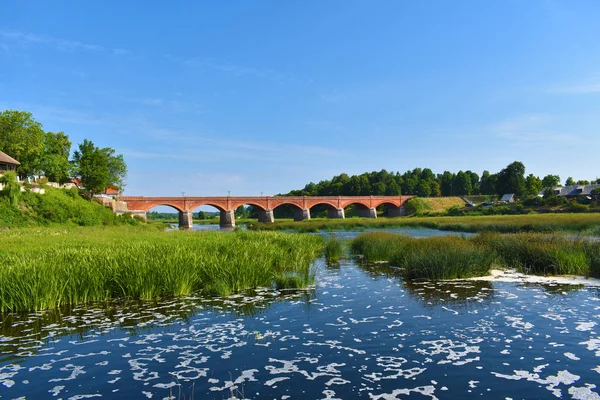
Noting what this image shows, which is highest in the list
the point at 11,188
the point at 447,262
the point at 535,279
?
the point at 11,188

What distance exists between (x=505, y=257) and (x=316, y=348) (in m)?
15.5

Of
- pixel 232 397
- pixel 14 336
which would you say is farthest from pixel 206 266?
pixel 232 397

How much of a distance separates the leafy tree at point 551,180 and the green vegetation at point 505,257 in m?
118

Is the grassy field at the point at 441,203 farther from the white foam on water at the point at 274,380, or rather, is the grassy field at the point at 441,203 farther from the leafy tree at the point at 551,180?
the white foam on water at the point at 274,380

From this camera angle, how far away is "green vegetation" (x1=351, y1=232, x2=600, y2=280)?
1786 centimetres

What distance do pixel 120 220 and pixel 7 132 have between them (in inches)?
790

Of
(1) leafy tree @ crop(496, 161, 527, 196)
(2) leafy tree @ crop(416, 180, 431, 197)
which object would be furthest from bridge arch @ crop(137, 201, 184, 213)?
(2) leafy tree @ crop(416, 180, 431, 197)

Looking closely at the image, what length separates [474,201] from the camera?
12462 centimetres

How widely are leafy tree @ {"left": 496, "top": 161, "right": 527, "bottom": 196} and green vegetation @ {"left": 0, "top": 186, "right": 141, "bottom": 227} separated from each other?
96.0 metres

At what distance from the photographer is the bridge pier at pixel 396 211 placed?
114m

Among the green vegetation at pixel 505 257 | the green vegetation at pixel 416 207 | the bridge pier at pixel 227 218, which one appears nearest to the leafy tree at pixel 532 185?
the green vegetation at pixel 416 207

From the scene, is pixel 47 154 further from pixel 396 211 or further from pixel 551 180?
pixel 551 180

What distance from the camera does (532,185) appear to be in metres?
117

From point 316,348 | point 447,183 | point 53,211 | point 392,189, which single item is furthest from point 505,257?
point 447,183
